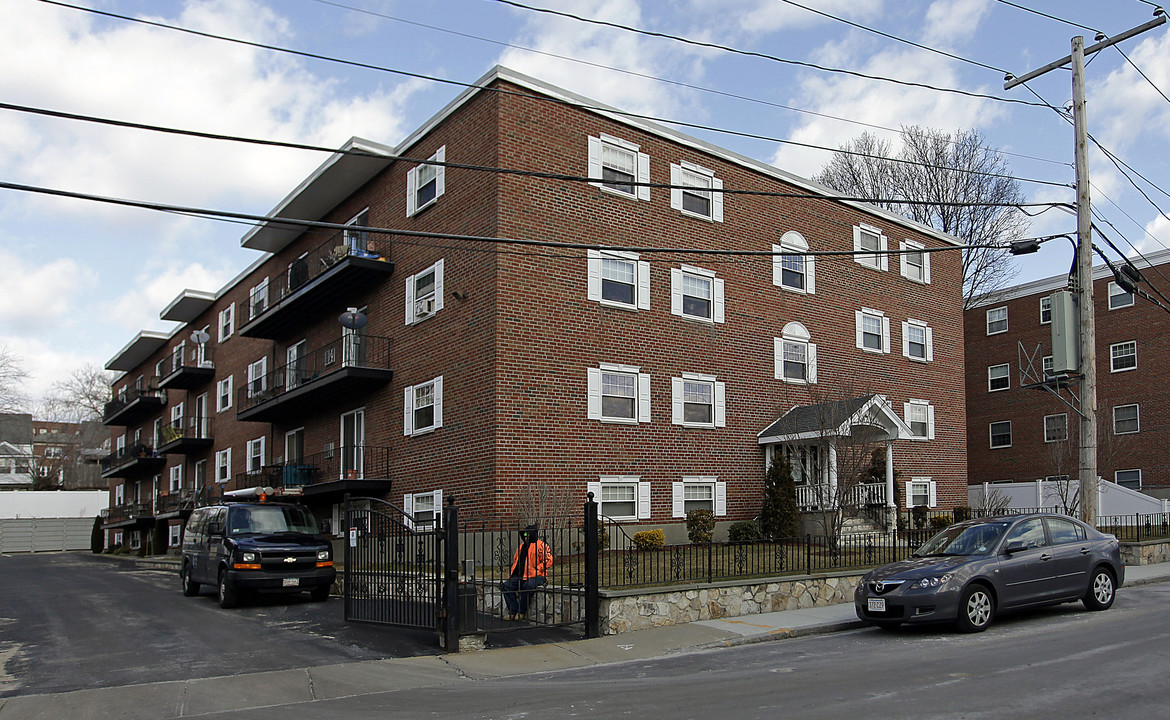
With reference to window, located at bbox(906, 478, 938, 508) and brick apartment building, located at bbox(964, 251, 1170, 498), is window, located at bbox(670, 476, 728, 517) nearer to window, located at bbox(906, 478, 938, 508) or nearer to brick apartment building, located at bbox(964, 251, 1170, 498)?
window, located at bbox(906, 478, 938, 508)

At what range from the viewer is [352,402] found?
27.0 meters

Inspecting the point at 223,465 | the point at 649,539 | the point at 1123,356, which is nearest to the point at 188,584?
the point at 649,539

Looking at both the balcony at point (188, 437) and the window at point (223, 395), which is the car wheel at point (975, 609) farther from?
the balcony at point (188, 437)

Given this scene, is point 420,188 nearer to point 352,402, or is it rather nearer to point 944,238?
point 352,402

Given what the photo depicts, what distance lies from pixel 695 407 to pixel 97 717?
1675 centimetres

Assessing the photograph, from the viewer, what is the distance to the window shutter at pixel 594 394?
21.7 metres

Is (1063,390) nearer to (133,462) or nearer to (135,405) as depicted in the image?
(133,462)

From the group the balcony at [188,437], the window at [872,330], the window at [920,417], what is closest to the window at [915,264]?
the window at [872,330]

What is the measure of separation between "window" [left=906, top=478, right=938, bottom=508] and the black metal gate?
1896cm

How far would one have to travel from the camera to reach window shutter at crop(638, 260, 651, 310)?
23.1m

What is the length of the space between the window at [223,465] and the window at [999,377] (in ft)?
117

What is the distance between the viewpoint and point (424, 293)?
23828 millimetres

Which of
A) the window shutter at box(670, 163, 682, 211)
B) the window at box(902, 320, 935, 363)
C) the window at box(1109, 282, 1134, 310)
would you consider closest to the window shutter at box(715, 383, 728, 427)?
the window shutter at box(670, 163, 682, 211)

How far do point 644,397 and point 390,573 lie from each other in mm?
10227
